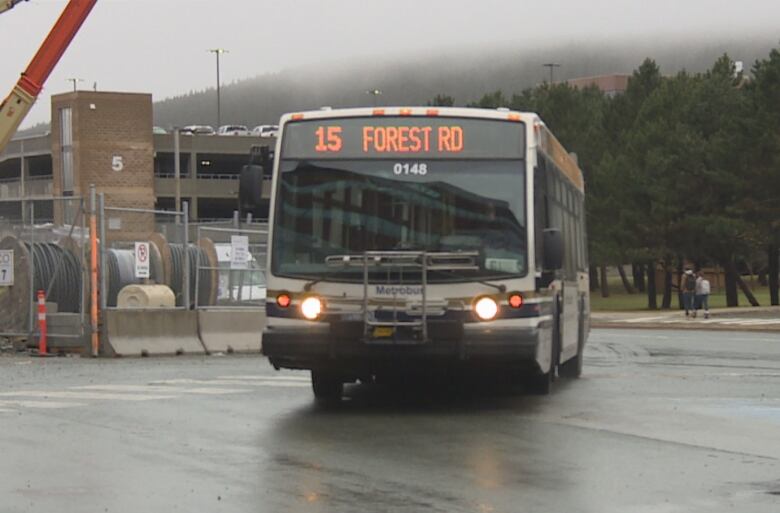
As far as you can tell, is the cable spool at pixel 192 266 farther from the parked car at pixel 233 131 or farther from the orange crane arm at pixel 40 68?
the parked car at pixel 233 131

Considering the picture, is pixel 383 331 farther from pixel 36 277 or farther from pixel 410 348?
pixel 36 277

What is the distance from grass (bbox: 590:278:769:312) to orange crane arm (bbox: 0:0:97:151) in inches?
1334

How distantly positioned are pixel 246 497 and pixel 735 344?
74.2ft

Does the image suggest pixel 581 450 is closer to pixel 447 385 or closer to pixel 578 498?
pixel 578 498

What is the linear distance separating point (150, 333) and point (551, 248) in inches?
489

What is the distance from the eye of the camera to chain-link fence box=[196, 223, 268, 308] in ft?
93.4

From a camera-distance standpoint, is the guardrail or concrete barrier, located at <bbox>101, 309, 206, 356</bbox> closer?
concrete barrier, located at <bbox>101, 309, 206, 356</bbox>

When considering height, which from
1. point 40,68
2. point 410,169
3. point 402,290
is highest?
point 40,68

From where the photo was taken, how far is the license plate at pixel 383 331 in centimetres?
1412

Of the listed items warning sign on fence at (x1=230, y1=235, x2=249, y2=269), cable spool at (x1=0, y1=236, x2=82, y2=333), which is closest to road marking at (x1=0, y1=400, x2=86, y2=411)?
cable spool at (x1=0, y1=236, x2=82, y2=333)

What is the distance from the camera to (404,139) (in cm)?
1483

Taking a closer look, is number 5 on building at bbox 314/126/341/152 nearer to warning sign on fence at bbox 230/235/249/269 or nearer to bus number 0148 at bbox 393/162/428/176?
bus number 0148 at bbox 393/162/428/176

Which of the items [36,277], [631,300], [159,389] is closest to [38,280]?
[36,277]

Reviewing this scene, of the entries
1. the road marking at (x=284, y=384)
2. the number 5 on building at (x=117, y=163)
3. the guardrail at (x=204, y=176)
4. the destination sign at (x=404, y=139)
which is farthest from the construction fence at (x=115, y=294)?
the guardrail at (x=204, y=176)
